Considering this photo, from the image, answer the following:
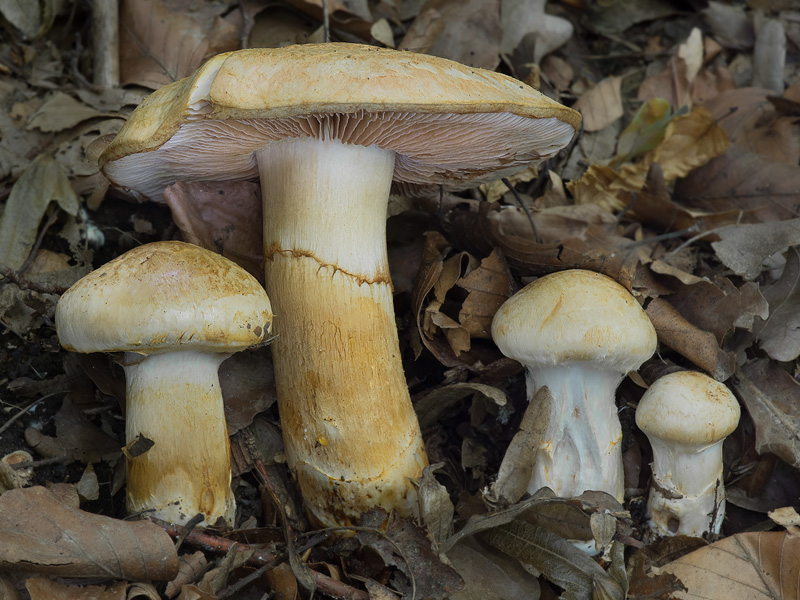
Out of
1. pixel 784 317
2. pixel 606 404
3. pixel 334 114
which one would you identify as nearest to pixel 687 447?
pixel 606 404

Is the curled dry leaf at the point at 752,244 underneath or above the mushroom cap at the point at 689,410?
above

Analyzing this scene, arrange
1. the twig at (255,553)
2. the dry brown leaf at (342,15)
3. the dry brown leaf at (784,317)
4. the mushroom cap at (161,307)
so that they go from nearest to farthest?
1. the mushroom cap at (161,307)
2. the twig at (255,553)
3. the dry brown leaf at (784,317)
4. the dry brown leaf at (342,15)

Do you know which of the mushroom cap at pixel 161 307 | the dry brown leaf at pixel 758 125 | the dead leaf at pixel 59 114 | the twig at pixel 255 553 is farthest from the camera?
the dry brown leaf at pixel 758 125

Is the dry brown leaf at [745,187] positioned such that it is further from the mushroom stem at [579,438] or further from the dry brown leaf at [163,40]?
the dry brown leaf at [163,40]

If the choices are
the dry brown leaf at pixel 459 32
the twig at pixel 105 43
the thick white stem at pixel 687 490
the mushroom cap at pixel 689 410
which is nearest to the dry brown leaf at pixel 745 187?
the dry brown leaf at pixel 459 32

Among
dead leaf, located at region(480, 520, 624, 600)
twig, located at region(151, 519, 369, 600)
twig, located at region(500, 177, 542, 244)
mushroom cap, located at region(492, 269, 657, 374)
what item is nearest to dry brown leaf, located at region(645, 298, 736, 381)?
mushroom cap, located at region(492, 269, 657, 374)

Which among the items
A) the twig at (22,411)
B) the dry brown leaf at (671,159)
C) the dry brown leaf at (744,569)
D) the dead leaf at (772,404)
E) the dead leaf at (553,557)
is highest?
the dry brown leaf at (671,159)

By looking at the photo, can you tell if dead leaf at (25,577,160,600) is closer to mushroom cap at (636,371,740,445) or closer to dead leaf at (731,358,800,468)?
mushroom cap at (636,371,740,445)
